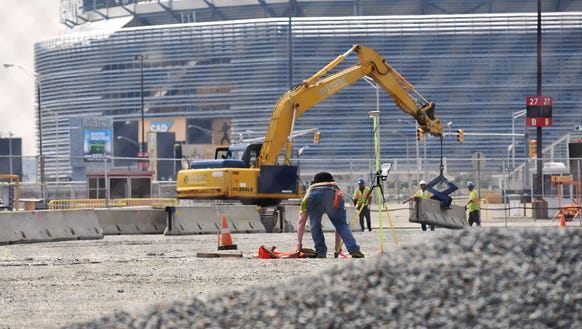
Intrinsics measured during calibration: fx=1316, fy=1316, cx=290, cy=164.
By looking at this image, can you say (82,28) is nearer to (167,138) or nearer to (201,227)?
(167,138)

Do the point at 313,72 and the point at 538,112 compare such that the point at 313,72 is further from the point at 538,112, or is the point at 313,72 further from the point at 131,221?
the point at 131,221

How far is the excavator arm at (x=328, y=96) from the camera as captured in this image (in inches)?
1432

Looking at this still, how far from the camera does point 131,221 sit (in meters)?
30.5

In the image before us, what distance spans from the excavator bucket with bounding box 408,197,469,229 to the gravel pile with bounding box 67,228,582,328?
21.4m

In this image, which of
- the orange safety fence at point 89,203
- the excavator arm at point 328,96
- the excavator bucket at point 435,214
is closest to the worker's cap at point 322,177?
the excavator bucket at point 435,214

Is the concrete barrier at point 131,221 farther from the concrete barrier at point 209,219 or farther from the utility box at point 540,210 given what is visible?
the utility box at point 540,210

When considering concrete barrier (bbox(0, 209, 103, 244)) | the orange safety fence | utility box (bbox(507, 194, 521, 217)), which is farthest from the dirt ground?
utility box (bbox(507, 194, 521, 217))

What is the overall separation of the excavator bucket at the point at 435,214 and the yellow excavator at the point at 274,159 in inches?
205

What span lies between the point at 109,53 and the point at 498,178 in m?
126

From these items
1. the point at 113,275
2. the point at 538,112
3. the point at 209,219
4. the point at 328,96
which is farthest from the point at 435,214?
the point at 538,112

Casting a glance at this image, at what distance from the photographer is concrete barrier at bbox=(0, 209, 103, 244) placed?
80.5 ft

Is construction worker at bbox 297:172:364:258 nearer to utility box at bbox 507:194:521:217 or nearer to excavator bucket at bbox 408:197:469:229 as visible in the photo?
excavator bucket at bbox 408:197:469:229

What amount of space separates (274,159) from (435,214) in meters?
7.02

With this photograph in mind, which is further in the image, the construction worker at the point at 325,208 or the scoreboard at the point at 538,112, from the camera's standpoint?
the scoreboard at the point at 538,112
